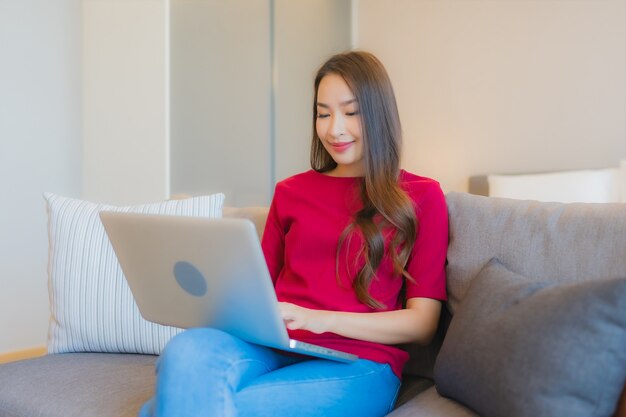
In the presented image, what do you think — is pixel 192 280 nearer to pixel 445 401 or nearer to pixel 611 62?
pixel 445 401

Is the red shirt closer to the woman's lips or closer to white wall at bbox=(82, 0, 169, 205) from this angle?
the woman's lips

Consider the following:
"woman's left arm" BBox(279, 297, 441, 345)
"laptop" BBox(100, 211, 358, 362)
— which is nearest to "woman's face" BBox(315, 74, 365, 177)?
"woman's left arm" BBox(279, 297, 441, 345)

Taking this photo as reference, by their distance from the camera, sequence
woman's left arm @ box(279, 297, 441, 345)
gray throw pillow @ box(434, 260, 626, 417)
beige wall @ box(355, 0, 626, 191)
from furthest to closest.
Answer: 1. beige wall @ box(355, 0, 626, 191)
2. woman's left arm @ box(279, 297, 441, 345)
3. gray throw pillow @ box(434, 260, 626, 417)

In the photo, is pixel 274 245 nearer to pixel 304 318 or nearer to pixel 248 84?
pixel 304 318

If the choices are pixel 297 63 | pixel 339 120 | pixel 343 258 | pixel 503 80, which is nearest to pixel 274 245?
pixel 343 258

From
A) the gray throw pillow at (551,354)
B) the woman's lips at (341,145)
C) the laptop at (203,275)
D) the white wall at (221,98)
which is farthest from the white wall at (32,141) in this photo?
the gray throw pillow at (551,354)

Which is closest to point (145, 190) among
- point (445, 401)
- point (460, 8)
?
point (460, 8)

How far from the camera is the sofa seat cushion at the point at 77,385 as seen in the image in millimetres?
1336

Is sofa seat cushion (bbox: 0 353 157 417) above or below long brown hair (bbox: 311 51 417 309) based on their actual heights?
below

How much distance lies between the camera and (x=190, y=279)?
3.65 feet

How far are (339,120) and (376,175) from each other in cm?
15

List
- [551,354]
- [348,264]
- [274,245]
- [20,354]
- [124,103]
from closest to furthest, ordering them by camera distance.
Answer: [551,354]
[348,264]
[274,245]
[20,354]
[124,103]

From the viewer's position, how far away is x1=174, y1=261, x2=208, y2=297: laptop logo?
109cm

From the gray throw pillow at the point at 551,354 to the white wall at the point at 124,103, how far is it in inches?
107
